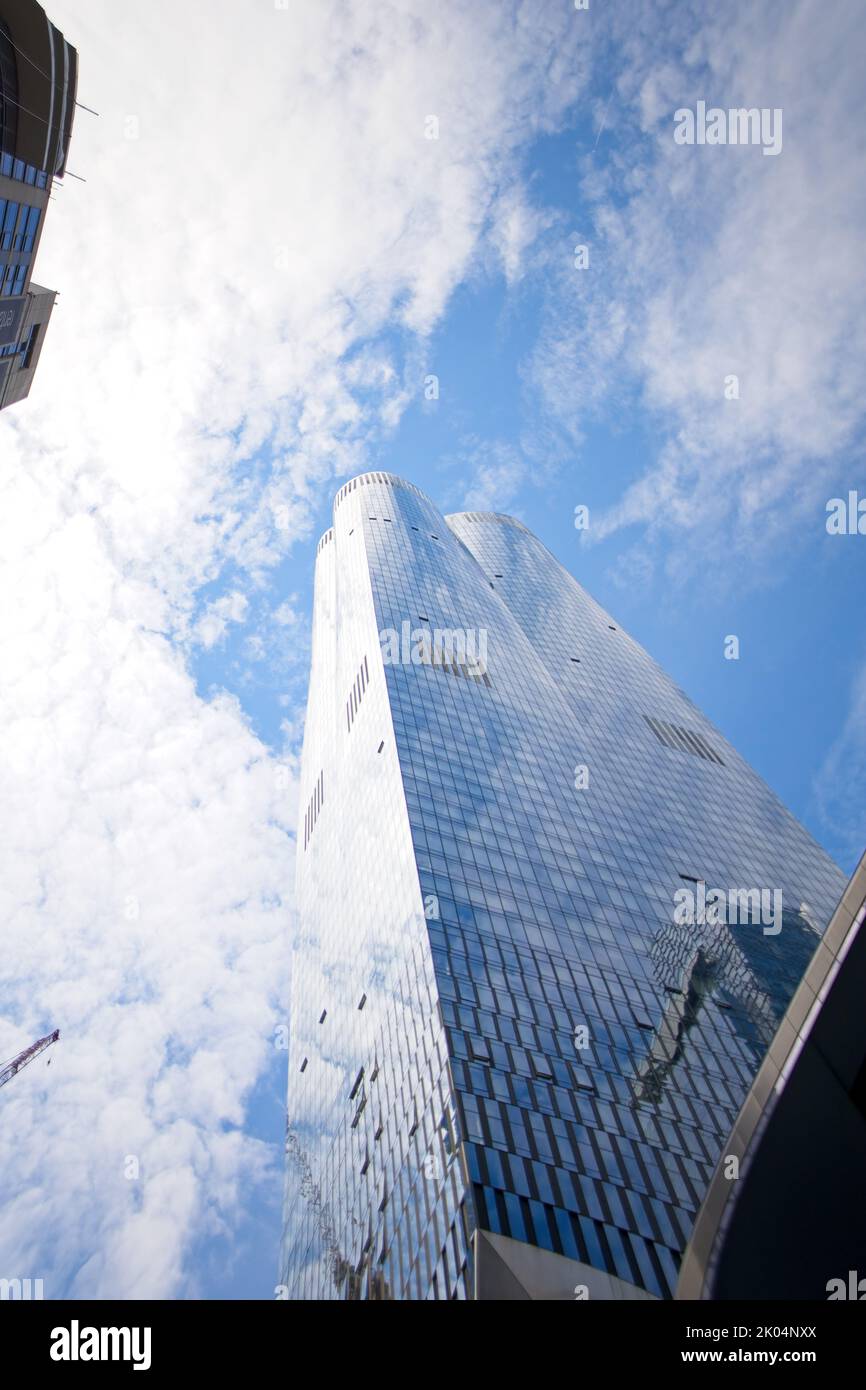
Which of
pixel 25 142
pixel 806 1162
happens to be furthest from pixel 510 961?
pixel 25 142

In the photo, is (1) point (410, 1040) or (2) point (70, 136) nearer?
(2) point (70, 136)

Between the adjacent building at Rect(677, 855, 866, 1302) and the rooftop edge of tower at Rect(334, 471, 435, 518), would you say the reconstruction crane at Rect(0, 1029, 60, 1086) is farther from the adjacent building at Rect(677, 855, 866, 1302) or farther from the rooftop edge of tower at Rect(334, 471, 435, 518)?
the rooftop edge of tower at Rect(334, 471, 435, 518)

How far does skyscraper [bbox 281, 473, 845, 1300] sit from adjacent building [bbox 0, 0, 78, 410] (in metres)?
39.3

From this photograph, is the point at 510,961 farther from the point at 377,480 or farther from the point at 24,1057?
the point at 377,480

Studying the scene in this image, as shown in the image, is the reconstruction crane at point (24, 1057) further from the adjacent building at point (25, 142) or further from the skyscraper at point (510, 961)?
the adjacent building at point (25, 142)

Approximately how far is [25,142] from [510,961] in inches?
1945

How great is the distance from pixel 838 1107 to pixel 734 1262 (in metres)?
4.39

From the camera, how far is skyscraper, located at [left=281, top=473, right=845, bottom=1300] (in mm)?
34125

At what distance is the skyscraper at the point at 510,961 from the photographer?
34.1 m

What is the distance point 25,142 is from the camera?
3809 cm

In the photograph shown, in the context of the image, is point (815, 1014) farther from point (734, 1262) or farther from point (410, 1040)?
point (410, 1040)
